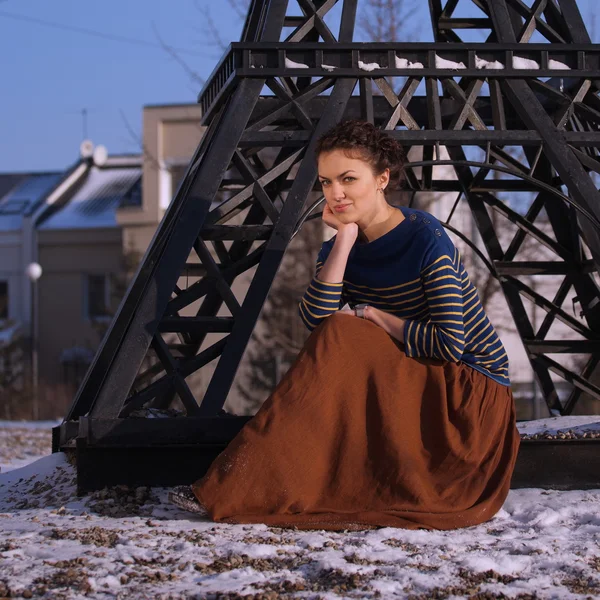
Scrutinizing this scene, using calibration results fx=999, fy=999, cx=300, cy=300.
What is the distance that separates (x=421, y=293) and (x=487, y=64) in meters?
2.23

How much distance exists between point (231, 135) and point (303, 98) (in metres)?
0.52

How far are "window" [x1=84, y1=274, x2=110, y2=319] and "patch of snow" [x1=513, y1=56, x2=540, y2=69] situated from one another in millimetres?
27429

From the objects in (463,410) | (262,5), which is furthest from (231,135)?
(463,410)

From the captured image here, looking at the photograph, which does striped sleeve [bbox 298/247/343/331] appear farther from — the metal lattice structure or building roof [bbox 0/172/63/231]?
building roof [bbox 0/172/63/231]

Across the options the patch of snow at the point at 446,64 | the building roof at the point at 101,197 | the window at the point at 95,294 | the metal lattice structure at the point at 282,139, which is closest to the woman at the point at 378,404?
the metal lattice structure at the point at 282,139

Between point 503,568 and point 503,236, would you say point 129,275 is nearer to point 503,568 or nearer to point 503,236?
point 503,236

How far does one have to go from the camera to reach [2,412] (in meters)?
27.7

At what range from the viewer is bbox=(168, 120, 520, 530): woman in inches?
149

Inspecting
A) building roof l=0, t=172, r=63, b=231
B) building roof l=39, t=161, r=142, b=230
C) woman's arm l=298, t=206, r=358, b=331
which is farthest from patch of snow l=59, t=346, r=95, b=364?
woman's arm l=298, t=206, r=358, b=331

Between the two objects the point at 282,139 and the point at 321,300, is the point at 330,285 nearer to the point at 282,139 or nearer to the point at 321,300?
the point at 321,300

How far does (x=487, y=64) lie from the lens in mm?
5691

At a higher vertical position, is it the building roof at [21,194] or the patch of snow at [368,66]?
the building roof at [21,194]

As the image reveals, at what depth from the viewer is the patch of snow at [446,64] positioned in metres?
5.64

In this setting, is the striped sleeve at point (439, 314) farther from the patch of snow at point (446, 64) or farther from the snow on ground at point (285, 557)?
the patch of snow at point (446, 64)
